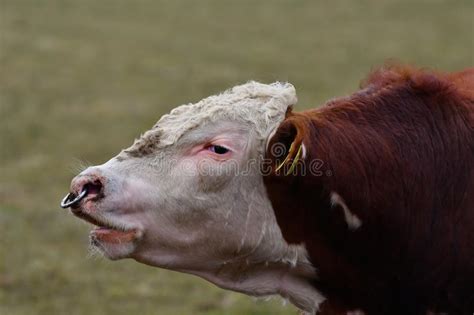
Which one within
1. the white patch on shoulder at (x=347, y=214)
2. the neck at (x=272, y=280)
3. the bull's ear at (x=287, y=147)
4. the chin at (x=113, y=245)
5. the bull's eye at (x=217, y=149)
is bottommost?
the neck at (x=272, y=280)

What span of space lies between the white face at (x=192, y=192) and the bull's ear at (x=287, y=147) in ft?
0.18

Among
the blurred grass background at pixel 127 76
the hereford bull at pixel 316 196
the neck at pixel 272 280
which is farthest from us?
the blurred grass background at pixel 127 76

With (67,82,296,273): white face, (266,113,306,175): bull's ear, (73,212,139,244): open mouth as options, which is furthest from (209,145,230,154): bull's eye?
(73,212,139,244): open mouth

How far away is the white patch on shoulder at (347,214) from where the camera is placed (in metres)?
3.98

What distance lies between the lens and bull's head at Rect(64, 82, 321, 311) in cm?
402

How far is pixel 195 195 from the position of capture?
13.3ft

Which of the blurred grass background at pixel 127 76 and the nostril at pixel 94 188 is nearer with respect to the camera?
the nostril at pixel 94 188

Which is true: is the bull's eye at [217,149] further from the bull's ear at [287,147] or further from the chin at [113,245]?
the chin at [113,245]

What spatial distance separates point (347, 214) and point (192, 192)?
24.5 inches

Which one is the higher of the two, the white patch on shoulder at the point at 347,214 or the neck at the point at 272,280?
the white patch on shoulder at the point at 347,214

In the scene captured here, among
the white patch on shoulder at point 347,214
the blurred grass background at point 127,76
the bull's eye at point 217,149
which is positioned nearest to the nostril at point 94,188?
the bull's eye at point 217,149

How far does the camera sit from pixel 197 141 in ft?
13.4

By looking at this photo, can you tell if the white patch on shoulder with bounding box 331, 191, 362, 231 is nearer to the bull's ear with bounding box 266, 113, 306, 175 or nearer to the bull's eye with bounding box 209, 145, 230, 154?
the bull's ear with bounding box 266, 113, 306, 175

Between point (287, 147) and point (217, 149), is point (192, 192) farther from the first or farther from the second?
point (287, 147)
